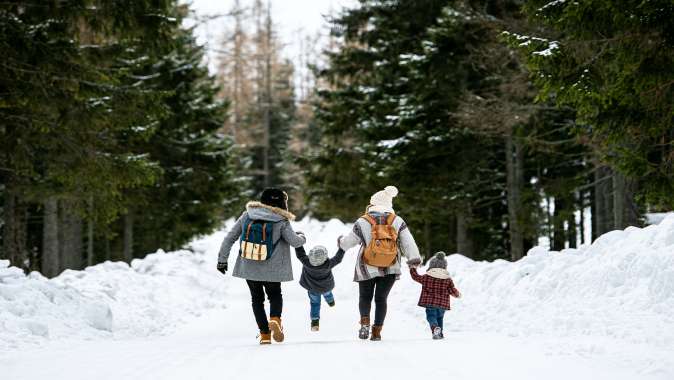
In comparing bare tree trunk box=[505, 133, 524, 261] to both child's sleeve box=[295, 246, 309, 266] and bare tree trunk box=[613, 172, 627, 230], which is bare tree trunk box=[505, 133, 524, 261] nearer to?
bare tree trunk box=[613, 172, 627, 230]

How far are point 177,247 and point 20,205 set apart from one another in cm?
955

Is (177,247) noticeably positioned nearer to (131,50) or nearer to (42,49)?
(131,50)

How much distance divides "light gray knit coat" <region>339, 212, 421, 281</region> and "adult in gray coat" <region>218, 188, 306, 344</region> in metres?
0.68

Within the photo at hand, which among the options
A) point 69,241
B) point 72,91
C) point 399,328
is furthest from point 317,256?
point 69,241

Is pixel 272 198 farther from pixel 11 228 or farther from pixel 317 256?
pixel 11 228

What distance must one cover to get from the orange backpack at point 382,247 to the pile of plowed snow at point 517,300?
1930 mm

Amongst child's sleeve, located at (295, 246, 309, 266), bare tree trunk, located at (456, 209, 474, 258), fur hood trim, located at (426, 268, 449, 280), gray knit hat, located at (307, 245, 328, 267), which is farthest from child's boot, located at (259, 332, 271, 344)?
bare tree trunk, located at (456, 209, 474, 258)

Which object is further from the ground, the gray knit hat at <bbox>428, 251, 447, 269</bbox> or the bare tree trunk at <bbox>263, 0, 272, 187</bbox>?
the bare tree trunk at <bbox>263, 0, 272, 187</bbox>

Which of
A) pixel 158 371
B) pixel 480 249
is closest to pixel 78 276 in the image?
pixel 158 371

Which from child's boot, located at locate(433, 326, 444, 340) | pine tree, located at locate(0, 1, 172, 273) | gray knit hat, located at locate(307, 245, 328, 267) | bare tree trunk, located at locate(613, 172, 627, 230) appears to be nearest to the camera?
child's boot, located at locate(433, 326, 444, 340)

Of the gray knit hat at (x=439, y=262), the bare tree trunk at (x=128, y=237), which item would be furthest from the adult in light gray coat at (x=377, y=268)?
the bare tree trunk at (x=128, y=237)

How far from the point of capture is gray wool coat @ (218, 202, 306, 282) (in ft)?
24.1

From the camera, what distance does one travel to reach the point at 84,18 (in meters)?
10.8

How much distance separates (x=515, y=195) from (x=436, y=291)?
9.59 metres
